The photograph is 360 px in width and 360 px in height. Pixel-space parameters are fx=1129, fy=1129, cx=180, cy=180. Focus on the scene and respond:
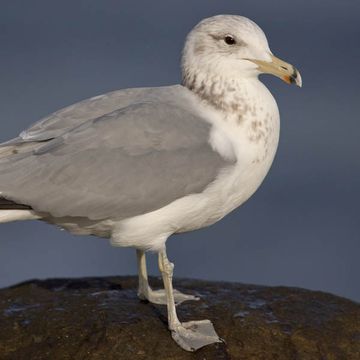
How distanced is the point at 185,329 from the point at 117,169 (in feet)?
3.49

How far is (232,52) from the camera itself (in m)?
7.16

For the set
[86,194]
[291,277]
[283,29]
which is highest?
[283,29]

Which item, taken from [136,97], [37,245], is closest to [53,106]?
[37,245]

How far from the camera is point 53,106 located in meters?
13.9

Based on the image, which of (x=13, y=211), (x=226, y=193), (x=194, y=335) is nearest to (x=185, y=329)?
(x=194, y=335)

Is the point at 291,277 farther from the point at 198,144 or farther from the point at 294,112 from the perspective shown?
the point at 198,144

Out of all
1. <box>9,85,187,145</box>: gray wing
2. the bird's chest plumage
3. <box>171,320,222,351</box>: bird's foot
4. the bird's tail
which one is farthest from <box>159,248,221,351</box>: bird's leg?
<box>9,85,187,145</box>: gray wing

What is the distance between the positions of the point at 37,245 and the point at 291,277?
2.86 meters

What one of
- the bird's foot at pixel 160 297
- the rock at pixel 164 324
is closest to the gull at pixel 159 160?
the rock at pixel 164 324

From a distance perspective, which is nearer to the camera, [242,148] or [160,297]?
[242,148]

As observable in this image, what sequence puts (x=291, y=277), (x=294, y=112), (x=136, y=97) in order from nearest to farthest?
(x=136, y=97) < (x=291, y=277) < (x=294, y=112)

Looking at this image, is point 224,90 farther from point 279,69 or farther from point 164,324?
point 164,324

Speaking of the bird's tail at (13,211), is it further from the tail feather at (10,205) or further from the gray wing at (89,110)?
the gray wing at (89,110)

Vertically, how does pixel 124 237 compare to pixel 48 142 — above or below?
below
